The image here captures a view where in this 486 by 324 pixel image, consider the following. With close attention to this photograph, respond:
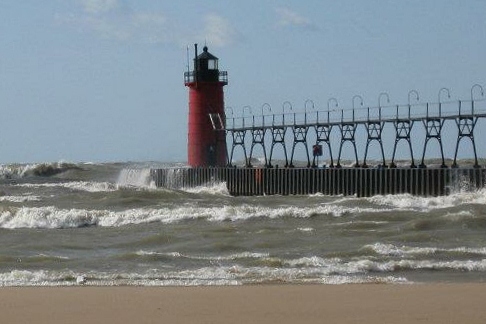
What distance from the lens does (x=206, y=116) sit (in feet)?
149

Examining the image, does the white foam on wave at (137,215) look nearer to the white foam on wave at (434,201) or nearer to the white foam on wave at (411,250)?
the white foam on wave at (434,201)

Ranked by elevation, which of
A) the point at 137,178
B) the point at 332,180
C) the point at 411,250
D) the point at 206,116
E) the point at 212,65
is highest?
the point at 212,65

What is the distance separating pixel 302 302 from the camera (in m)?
11.6

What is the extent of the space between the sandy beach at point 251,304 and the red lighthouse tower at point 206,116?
32046 mm

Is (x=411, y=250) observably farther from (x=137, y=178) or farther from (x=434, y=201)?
(x=137, y=178)

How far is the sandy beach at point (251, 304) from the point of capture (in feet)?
34.5

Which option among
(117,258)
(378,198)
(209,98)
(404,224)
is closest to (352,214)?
(404,224)

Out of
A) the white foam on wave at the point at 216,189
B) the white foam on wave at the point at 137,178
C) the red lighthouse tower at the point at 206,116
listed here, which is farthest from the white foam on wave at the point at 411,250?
the white foam on wave at the point at 137,178

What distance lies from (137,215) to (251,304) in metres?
17.6

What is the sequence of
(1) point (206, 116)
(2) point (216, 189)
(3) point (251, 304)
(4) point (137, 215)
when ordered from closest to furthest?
(3) point (251, 304) < (4) point (137, 215) < (2) point (216, 189) < (1) point (206, 116)

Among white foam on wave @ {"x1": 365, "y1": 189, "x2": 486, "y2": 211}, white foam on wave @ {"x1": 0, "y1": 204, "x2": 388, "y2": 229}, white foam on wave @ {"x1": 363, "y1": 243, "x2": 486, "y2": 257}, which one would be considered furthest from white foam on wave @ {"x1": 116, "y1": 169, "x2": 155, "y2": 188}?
white foam on wave @ {"x1": 363, "y1": 243, "x2": 486, "y2": 257}

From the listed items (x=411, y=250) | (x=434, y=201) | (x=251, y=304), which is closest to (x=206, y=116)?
(x=434, y=201)

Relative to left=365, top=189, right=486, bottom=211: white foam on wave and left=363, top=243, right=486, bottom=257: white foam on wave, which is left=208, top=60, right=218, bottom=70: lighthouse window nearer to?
left=365, top=189, right=486, bottom=211: white foam on wave

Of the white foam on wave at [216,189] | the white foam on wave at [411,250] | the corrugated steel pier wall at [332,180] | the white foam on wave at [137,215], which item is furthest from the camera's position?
the white foam on wave at [216,189]
